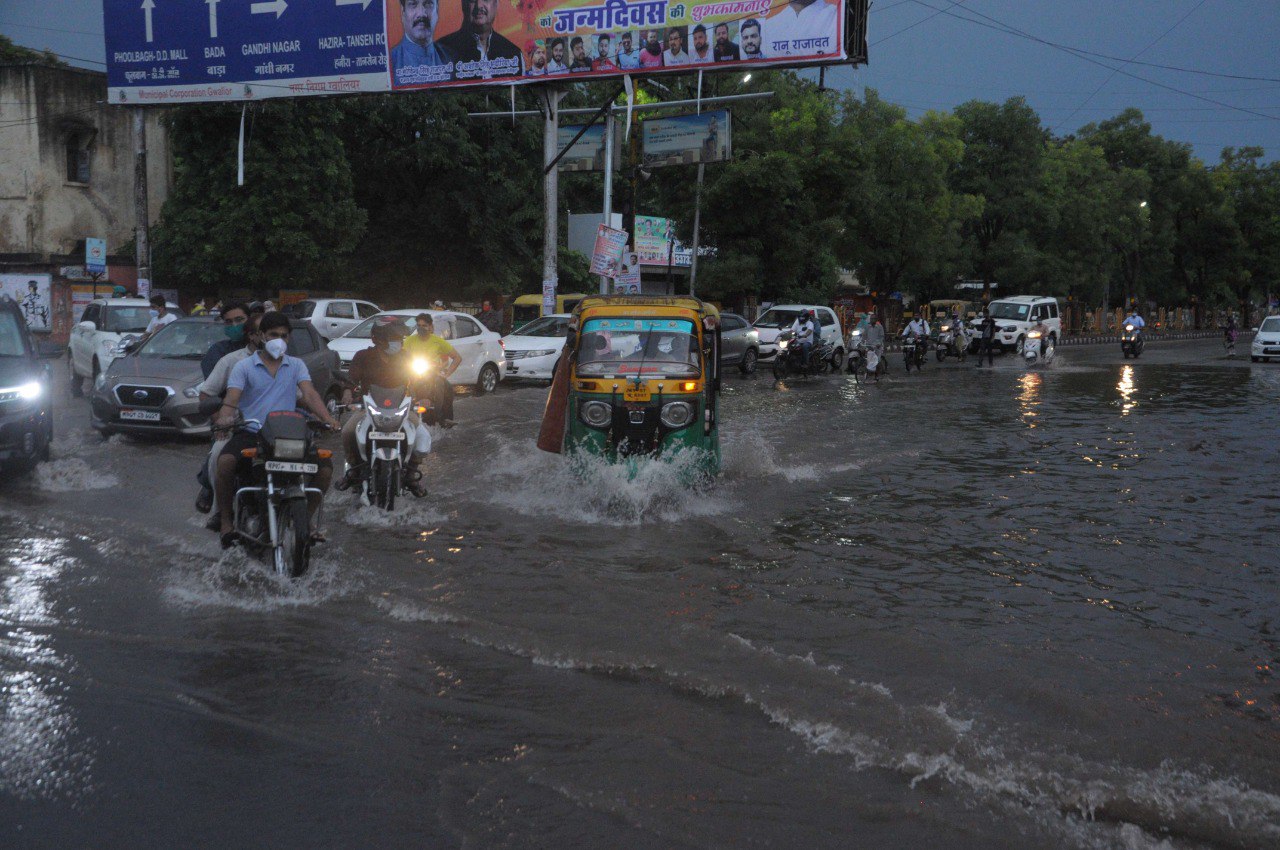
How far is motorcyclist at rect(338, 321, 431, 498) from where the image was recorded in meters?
9.36

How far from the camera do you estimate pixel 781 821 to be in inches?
159

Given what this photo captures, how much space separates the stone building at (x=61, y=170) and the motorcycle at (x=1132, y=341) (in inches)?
1311

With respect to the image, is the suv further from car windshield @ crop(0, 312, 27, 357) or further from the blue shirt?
the blue shirt

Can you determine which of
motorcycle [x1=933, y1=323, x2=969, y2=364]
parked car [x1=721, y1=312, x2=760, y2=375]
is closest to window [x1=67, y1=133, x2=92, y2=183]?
parked car [x1=721, y1=312, x2=760, y2=375]

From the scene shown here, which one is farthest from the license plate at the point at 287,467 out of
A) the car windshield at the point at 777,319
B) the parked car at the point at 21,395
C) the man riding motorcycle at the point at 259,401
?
the car windshield at the point at 777,319

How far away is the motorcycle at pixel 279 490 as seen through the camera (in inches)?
272

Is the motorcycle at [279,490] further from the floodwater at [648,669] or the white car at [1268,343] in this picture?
the white car at [1268,343]

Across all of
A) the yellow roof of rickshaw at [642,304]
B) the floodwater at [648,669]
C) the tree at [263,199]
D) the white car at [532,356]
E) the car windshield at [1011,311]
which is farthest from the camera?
the car windshield at [1011,311]

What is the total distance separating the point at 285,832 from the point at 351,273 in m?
35.5

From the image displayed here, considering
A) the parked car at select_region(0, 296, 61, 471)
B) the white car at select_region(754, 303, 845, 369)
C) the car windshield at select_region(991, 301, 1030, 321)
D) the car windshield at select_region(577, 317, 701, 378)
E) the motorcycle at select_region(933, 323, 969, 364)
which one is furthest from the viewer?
the car windshield at select_region(991, 301, 1030, 321)

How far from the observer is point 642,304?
11.5 metres

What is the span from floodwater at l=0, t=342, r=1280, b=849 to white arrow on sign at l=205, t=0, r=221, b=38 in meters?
22.1

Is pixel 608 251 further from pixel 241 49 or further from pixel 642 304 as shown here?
pixel 642 304

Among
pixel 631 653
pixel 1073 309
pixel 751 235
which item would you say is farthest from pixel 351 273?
pixel 1073 309
